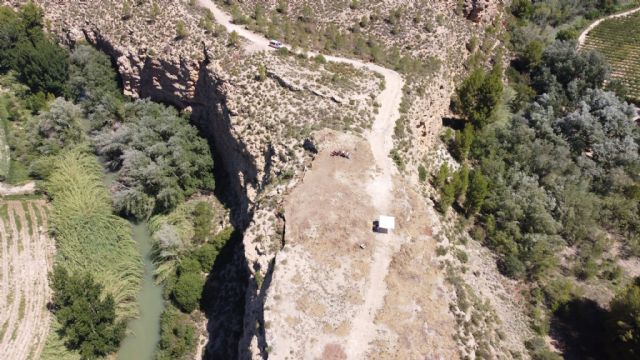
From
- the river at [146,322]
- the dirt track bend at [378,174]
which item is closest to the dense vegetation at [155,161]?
the river at [146,322]

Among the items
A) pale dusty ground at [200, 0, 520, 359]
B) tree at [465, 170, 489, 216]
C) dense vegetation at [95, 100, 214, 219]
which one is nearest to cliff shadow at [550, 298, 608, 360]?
pale dusty ground at [200, 0, 520, 359]

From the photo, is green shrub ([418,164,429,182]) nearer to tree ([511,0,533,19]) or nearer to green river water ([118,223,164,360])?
green river water ([118,223,164,360])

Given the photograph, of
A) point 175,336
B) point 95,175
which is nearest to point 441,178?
point 175,336

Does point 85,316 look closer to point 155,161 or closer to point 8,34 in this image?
point 155,161

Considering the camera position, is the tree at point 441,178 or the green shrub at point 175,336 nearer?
the green shrub at point 175,336

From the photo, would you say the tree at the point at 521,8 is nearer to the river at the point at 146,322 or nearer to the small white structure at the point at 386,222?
the small white structure at the point at 386,222

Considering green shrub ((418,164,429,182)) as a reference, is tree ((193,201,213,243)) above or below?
→ below
